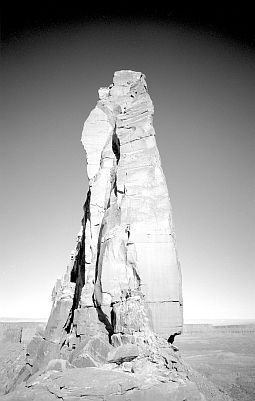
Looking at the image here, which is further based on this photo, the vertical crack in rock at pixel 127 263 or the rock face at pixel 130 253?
the rock face at pixel 130 253

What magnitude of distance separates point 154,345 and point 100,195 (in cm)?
1268

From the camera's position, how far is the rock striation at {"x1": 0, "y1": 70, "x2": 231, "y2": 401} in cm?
1023

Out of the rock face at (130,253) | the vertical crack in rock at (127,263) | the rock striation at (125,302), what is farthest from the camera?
the rock face at (130,253)

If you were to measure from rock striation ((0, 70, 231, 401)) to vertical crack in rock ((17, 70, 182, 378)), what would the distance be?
55 mm

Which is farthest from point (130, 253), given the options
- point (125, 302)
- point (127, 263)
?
point (125, 302)

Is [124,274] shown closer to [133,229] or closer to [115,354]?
[133,229]

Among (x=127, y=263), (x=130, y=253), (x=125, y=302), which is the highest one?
(x=130, y=253)

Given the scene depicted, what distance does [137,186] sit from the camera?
1908 cm

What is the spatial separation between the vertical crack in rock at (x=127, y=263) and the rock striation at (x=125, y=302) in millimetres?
55

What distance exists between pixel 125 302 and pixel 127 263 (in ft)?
7.53

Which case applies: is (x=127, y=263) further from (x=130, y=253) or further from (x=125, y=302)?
(x=125, y=302)

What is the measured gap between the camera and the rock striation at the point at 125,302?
10234 millimetres

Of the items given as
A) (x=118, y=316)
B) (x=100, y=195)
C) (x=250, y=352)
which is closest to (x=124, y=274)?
(x=118, y=316)

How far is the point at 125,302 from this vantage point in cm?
1499
